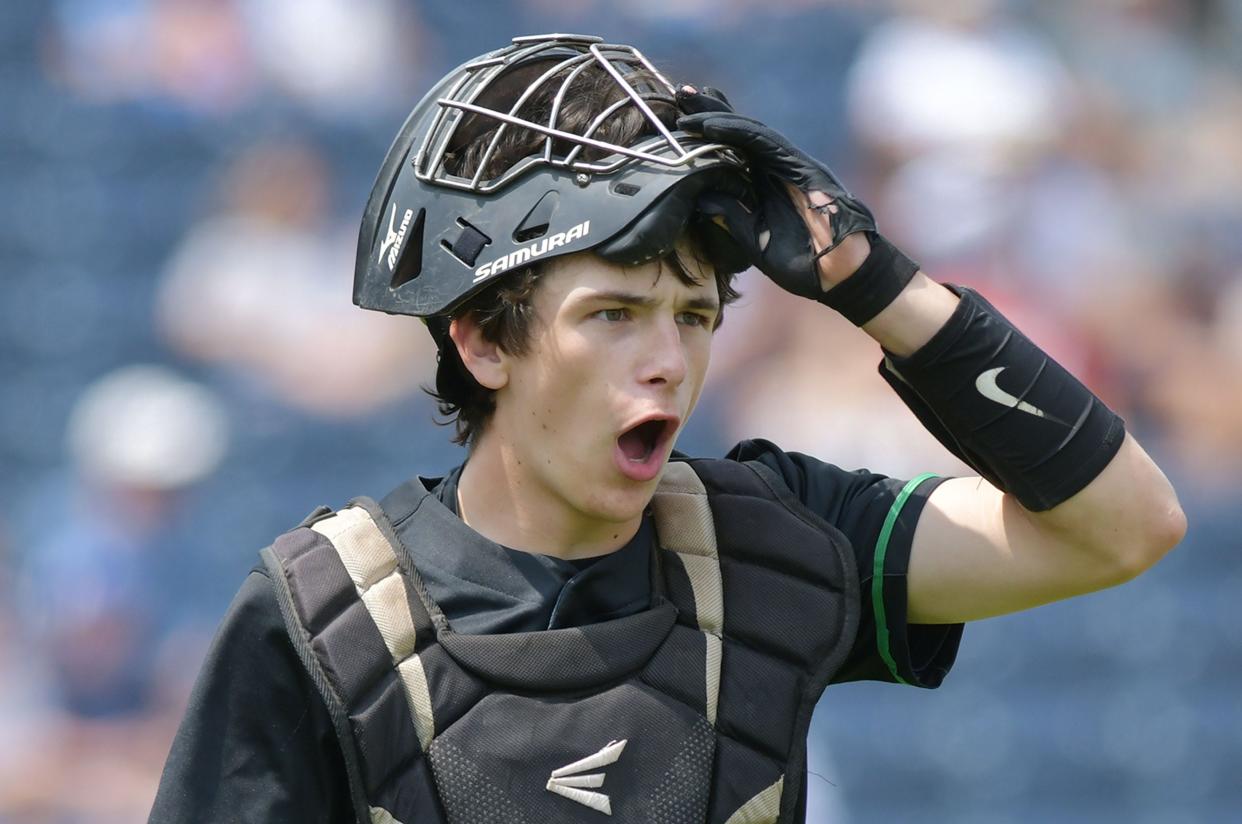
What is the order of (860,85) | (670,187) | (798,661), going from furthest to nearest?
(860,85) → (798,661) → (670,187)

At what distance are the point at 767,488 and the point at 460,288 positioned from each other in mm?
493

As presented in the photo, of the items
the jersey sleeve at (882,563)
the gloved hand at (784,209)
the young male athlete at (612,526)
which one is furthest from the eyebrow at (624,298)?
the jersey sleeve at (882,563)

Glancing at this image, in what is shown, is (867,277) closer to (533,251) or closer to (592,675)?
(533,251)

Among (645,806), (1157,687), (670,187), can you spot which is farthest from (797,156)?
(1157,687)

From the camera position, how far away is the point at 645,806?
211cm

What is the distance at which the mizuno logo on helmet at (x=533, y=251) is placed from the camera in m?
2.10

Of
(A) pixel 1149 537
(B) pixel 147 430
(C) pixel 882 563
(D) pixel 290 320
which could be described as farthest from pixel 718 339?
(A) pixel 1149 537

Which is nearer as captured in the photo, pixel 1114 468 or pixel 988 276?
pixel 1114 468

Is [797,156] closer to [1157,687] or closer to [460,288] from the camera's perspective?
[460,288]

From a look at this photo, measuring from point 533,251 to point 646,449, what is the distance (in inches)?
11.1

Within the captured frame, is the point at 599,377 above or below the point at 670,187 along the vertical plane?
below

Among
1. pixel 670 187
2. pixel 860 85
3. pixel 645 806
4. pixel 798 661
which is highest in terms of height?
pixel 860 85

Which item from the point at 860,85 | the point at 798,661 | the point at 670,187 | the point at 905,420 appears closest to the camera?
the point at 670,187

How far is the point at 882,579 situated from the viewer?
229cm
